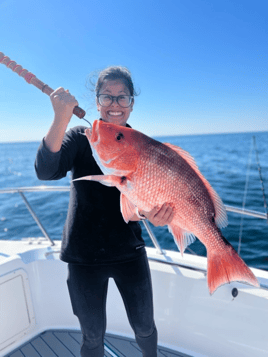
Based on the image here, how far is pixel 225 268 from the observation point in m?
1.56

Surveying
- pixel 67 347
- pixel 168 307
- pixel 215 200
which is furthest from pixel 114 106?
pixel 67 347

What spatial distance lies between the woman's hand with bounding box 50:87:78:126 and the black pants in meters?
1.01

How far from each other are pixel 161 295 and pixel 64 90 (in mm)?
2219

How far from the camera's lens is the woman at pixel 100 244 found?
176 cm

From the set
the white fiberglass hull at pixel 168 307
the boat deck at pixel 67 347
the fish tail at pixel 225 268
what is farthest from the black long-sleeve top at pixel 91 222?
the boat deck at pixel 67 347

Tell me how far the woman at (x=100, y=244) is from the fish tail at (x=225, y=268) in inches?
20.5

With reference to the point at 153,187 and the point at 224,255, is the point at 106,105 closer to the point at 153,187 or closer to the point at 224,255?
the point at 153,187

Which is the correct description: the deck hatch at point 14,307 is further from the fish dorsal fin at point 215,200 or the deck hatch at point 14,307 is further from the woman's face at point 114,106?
the fish dorsal fin at point 215,200

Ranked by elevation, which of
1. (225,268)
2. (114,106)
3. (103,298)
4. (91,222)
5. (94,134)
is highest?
(114,106)

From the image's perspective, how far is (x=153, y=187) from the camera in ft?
4.87

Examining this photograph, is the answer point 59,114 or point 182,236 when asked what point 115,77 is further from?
point 182,236

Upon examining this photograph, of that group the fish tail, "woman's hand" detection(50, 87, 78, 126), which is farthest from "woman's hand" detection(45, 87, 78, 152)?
the fish tail

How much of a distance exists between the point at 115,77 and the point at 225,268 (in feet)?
4.84

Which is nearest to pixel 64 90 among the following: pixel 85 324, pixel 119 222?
pixel 119 222
